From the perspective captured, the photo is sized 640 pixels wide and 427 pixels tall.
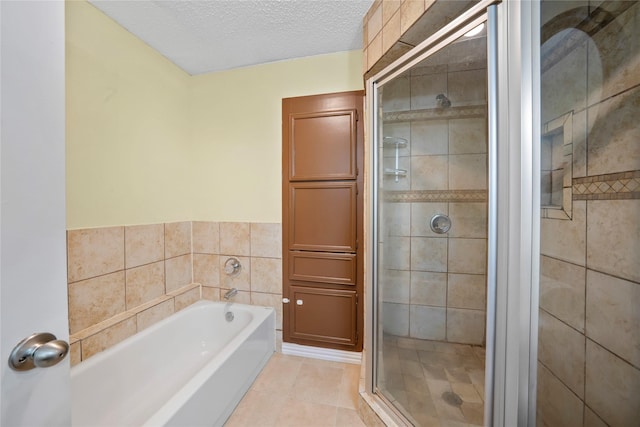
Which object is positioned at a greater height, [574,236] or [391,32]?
[391,32]

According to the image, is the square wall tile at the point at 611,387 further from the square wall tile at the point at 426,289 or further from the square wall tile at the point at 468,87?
the square wall tile at the point at 468,87

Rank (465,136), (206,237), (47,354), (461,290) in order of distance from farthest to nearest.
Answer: (206,237) → (461,290) → (465,136) → (47,354)

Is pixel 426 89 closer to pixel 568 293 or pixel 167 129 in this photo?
pixel 568 293

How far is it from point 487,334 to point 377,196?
78cm

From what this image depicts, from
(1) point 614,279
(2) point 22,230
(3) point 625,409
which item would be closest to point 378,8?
(1) point 614,279

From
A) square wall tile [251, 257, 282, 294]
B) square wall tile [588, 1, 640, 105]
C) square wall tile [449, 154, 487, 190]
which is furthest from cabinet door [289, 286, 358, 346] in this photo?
square wall tile [588, 1, 640, 105]

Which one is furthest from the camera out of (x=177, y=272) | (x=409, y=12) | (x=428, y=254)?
(x=177, y=272)

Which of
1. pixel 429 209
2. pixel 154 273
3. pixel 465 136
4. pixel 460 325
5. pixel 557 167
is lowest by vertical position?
pixel 460 325

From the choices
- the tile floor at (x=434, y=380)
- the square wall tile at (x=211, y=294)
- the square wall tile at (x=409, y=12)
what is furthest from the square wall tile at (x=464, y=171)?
the square wall tile at (x=211, y=294)

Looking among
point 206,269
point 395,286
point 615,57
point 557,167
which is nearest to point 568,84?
point 615,57

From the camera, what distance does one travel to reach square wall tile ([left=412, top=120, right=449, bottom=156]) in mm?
1539

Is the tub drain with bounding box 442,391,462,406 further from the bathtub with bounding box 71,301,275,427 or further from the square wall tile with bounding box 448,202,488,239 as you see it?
the bathtub with bounding box 71,301,275,427

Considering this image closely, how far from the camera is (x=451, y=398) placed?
47.4 inches

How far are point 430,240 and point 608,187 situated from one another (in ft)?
2.88
